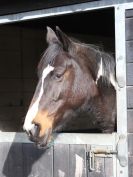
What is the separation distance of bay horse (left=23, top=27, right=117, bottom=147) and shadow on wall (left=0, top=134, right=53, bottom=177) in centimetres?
38

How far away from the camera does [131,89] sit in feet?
8.83

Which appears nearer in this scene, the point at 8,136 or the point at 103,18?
the point at 8,136

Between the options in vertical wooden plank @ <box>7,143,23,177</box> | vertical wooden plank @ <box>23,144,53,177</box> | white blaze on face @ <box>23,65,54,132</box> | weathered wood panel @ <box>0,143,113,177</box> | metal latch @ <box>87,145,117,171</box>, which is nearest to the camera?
white blaze on face @ <box>23,65,54,132</box>

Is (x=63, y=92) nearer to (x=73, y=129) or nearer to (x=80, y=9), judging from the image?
(x=80, y=9)

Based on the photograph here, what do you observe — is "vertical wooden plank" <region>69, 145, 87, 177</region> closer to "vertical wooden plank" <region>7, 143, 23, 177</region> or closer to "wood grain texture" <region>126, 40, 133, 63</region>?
"vertical wooden plank" <region>7, 143, 23, 177</region>

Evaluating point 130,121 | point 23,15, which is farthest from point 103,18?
point 130,121

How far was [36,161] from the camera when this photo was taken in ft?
10.5

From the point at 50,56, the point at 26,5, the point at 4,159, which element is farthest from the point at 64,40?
the point at 4,159

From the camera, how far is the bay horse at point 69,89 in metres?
2.64

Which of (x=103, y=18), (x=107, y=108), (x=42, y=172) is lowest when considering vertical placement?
(x=42, y=172)

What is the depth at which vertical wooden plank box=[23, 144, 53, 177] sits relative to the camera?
3.12 metres

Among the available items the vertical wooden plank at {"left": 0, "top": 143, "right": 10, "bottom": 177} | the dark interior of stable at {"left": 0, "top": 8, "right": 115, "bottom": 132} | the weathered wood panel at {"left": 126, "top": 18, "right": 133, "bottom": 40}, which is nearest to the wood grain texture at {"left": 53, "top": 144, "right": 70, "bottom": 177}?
the vertical wooden plank at {"left": 0, "top": 143, "right": 10, "bottom": 177}

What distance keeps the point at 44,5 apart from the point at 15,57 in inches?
75.0

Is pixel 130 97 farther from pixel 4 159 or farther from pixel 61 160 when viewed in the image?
pixel 4 159
